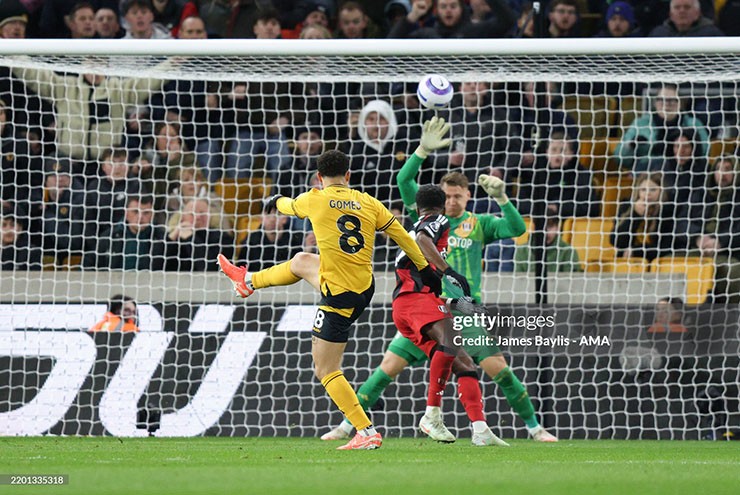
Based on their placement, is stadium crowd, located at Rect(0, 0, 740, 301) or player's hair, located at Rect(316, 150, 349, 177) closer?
player's hair, located at Rect(316, 150, 349, 177)

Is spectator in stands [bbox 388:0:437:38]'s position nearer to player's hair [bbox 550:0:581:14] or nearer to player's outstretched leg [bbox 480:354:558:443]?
player's hair [bbox 550:0:581:14]

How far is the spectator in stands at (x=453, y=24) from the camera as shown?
1255 cm

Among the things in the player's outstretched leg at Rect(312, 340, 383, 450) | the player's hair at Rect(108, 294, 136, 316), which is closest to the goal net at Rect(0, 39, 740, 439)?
the player's hair at Rect(108, 294, 136, 316)

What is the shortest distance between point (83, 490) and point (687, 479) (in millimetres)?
2932

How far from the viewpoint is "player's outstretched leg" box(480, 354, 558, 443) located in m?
9.06

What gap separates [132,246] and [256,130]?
2.12m

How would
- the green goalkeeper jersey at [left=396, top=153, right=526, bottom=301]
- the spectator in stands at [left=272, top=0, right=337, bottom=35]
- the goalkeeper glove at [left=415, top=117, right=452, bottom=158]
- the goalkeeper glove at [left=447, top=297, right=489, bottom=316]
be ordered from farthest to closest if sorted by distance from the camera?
the spectator in stands at [left=272, top=0, right=337, bottom=35] < the green goalkeeper jersey at [left=396, top=153, right=526, bottom=301] < the goalkeeper glove at [left=415, top=117, right=452, bottom=158] < the goalkeeper glove at [left=447, top=297, right=489, bottom=316]

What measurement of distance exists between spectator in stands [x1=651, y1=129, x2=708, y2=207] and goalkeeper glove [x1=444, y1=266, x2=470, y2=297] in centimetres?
330

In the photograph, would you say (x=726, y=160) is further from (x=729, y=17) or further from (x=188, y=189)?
(x=188, y=189)

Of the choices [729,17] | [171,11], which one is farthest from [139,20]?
[729,17]

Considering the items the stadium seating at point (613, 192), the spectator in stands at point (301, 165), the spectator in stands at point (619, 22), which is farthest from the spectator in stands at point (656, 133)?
the spectator in stands at point (301, 165)

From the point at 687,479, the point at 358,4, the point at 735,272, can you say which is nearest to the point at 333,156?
the point at 687,479

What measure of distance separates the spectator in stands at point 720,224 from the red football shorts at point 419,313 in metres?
3.38

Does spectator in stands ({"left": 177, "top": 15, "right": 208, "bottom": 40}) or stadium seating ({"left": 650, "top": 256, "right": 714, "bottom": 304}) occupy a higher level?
spectator in stands ({"left": 177, "top": 15, "right": 208, "bottom": 40})
